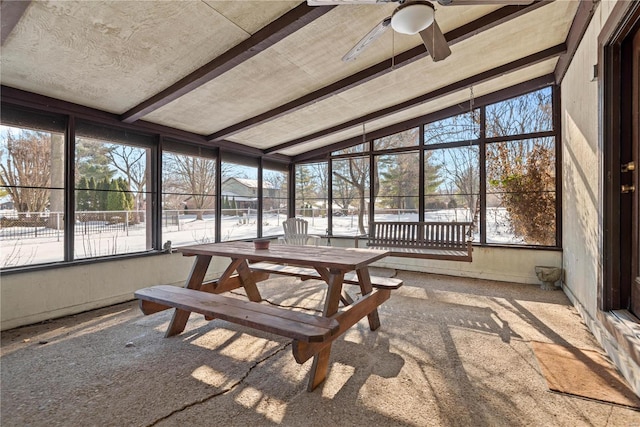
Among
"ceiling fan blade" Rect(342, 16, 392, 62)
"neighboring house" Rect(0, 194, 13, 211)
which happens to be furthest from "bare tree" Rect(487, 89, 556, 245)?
"neighboring house" Rect(0, 194, 13, 211)

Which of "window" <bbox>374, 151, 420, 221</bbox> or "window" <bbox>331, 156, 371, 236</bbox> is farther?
"window" <bbox>331, 156, 371, 236</bbox>

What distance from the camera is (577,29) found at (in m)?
3.06

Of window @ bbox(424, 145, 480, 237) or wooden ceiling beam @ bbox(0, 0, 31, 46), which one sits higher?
wooden ceiling beam @ bbox(0, 0, 31, 46)

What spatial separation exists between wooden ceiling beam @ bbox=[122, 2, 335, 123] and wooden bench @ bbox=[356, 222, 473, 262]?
2815mm

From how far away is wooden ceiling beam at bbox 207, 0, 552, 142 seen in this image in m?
A: 2.73

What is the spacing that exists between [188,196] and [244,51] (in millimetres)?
2751

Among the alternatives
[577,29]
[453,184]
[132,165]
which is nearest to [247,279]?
[132,165]

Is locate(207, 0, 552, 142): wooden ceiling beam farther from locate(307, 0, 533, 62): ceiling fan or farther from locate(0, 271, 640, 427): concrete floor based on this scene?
locate(0, 271, 640, 427): concrete floor

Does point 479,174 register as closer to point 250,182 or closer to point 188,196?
point 250,182

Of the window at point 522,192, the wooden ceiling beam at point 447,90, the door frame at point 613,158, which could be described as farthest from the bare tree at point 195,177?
the door frame at point 613,158

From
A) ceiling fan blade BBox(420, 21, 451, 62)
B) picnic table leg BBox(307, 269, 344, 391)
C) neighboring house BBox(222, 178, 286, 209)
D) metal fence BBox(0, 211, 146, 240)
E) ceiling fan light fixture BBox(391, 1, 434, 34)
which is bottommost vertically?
picnic table leg BBox(307, 269, 344, 391)

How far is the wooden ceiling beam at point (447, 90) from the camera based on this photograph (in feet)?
11.9

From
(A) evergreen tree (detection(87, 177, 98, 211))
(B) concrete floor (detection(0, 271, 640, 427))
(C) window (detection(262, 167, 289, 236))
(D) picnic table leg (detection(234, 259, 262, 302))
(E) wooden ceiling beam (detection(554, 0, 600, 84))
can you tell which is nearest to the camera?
(B) concrete floor (detection(0, 271, 640, 427))

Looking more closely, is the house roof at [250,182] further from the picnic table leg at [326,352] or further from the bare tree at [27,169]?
the picnic table leg at [326,352]
